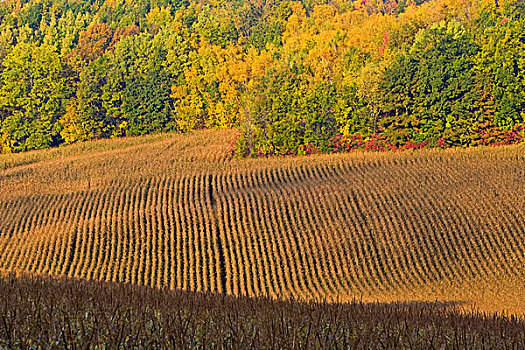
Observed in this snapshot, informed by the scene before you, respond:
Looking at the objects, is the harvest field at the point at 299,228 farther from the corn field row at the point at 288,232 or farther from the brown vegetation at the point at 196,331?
the brown vegetation at the point at 196,331

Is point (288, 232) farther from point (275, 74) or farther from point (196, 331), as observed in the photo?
point (275, 74)

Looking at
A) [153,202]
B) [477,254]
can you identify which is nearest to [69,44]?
[153,202]

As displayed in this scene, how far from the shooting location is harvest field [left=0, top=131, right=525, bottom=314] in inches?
883

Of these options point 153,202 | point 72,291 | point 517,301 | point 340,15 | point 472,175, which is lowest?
point 340,15

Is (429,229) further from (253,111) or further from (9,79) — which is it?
(9,79)

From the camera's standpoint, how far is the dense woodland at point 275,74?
52938 mm

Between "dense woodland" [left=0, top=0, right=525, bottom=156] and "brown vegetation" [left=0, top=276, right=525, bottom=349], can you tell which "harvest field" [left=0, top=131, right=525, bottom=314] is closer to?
"brown vegetation" [left=0, top=276, right=525, bottom=349]

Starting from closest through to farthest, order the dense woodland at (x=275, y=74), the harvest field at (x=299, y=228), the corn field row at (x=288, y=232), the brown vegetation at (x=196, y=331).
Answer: the brown vegetation at (x=196, y=331)
the harvest field at (x=299, y=228)
the corn field row at (x=288, y=232)
the dense woodland at (x=275, y=74)

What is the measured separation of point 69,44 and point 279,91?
41676 millimetres

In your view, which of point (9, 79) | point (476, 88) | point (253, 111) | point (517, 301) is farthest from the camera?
point (9, 79)

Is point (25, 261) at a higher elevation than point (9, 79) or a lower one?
higher

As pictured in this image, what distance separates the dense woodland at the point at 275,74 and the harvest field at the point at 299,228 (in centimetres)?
1254

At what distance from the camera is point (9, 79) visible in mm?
72062

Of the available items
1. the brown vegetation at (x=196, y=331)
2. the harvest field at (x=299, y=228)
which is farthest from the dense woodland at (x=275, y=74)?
the brown vegetation at (x=196, y=331)
